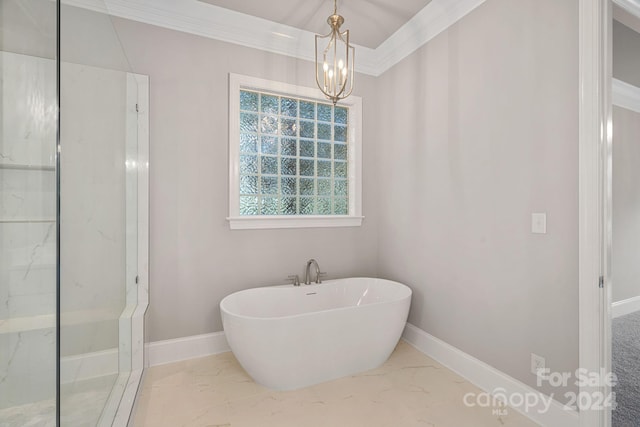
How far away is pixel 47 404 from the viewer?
3.50ft

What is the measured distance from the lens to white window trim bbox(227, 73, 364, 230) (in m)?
2.46

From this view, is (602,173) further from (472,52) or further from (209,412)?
(209,412)

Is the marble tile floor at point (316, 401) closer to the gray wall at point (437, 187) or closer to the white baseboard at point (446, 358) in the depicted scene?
the white baseboard at point (446, 358)

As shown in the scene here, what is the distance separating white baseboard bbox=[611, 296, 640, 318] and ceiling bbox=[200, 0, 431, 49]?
11.7ft

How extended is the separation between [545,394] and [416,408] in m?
0.68

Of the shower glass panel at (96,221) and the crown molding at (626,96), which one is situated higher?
the crown molding at (626,96)

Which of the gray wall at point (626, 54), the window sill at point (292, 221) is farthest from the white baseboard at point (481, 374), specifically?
the gray wall at point (626, 54)

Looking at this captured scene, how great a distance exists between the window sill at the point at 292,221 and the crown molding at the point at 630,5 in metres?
2.08

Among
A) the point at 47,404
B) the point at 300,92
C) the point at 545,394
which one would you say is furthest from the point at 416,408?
the point at 300,92

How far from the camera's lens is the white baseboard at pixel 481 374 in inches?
61.1

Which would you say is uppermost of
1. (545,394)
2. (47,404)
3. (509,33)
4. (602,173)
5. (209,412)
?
(509,33)

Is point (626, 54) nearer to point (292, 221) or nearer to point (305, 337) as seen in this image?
point (292, 221)

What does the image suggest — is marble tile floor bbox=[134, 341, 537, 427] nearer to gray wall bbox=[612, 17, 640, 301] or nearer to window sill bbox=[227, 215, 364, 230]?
window sill bbox=[227, 215, 364, 230]

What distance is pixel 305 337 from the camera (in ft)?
6.01
